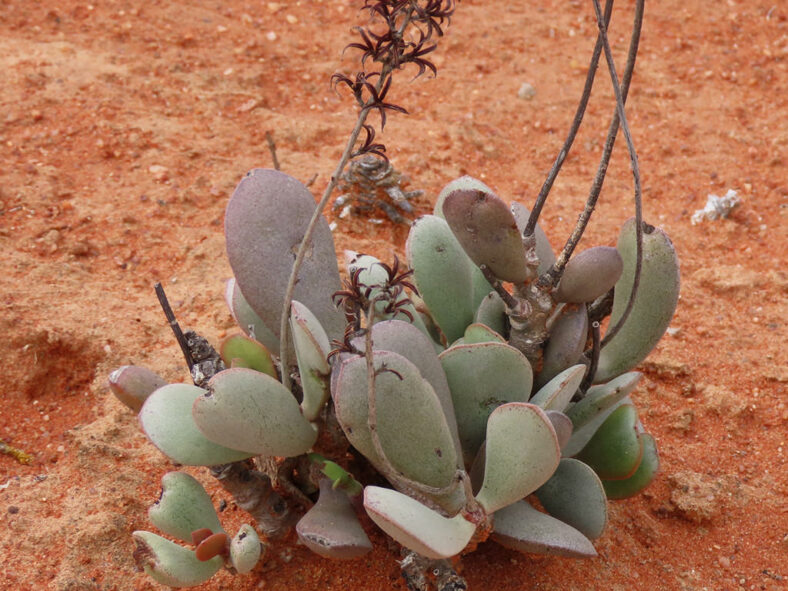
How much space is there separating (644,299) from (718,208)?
58.7 inches

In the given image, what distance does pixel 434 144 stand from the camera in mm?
3100

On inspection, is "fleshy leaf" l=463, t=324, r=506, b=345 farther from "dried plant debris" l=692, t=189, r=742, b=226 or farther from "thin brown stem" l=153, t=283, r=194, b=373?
"dried plant debris" l=692, t=189, r=742, b=226

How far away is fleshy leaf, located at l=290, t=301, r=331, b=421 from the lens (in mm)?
1265

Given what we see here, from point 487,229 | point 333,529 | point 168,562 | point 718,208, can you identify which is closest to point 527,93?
point 718,208

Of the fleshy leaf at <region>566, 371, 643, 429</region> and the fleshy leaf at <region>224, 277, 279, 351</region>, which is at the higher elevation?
the fleshy leaf at <region>566, 371, 643, 429</region>

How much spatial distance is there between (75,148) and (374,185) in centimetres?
110

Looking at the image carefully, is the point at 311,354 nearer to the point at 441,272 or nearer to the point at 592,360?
the point at 441,272

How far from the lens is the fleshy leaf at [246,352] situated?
146 cm

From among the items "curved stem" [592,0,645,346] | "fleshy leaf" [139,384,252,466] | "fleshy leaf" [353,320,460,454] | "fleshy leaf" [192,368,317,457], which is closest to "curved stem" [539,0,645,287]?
"curved stem" [592,0,645,346]

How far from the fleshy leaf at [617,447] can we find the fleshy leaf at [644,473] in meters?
0.03

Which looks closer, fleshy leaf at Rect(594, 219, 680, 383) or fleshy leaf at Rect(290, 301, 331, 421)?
fleshy leaf at Rect(290, 301, 331, 421)

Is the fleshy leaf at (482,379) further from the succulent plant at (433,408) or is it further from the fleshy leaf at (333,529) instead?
the fleshy leaf at (333,529)

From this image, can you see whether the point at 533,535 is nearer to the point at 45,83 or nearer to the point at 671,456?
the point at 671,456

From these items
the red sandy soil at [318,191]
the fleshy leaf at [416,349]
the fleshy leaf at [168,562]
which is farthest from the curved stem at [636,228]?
the fleshy leaf at [168,562]
